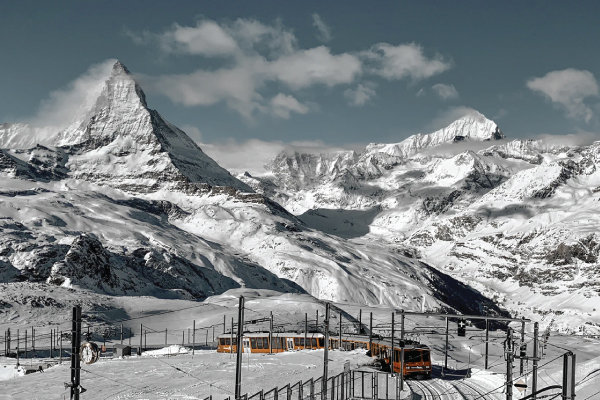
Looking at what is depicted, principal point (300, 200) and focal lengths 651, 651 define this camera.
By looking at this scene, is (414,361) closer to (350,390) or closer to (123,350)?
(350,390)

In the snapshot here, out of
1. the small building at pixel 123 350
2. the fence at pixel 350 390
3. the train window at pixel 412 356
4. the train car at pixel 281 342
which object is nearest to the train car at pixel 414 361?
the train window at pixel 412 356

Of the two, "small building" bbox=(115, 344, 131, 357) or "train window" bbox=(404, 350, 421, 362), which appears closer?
"train window" bbox=(404, 350, 421, 362)

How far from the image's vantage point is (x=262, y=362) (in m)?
69.8

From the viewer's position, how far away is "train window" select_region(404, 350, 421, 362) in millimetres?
57125

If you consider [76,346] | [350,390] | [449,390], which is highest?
[76,346]

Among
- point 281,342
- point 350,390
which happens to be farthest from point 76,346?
point 281,342

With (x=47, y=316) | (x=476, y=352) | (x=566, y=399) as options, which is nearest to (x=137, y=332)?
(x=47, y=316)

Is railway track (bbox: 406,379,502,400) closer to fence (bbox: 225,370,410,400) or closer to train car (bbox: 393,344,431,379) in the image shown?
train car (bbox: 393,344,431,379)

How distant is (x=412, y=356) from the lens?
2263 inches

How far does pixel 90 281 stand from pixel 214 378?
15125 centimetres

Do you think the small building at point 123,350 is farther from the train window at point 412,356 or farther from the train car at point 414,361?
the train window at point 412,356

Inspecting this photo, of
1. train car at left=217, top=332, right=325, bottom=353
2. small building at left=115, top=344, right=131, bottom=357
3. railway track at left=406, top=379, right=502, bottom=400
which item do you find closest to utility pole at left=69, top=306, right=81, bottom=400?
railway track at left=406, top=379, right=502, bottom=400

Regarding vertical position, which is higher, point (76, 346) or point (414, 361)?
point (76, 346)

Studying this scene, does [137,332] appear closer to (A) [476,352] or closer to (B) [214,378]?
(A) [476,352]
